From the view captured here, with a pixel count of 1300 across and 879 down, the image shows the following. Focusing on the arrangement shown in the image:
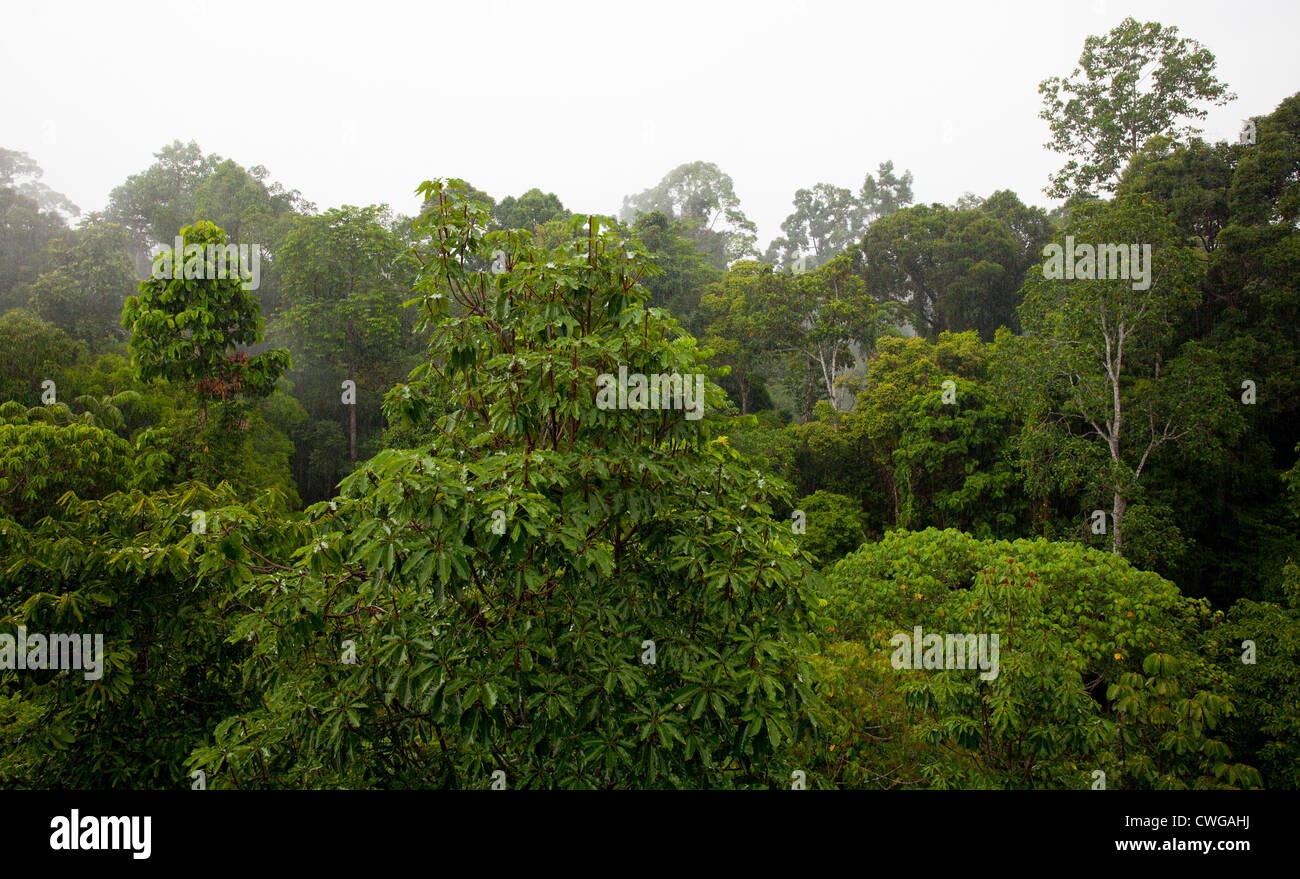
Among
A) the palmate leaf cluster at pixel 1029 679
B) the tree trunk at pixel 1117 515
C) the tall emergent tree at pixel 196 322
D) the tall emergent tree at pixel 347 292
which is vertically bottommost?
the palmate leaf cluster at pixel 1029 679

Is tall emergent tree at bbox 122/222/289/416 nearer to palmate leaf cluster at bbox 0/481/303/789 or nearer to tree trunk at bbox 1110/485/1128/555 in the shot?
palmate leaf cluster at bbox 0/481/303/789

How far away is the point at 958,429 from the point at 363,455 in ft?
61.4

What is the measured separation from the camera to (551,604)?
3.75 meters

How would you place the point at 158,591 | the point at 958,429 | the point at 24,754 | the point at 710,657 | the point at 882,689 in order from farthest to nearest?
the point at 958,429, the point at 882,689, the point at 158,591, the point at 24,754, the point at 710,657

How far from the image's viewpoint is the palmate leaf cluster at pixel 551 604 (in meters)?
3.27

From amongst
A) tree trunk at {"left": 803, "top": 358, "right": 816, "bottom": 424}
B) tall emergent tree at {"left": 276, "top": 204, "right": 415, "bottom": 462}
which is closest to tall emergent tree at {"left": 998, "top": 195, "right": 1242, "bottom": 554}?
tree trunk at {"left": 803, "top": 358, "right": 816, "bottom": 424}

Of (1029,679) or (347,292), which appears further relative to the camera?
(347,292)

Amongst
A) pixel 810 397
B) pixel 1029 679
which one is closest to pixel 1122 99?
pixel 810 397

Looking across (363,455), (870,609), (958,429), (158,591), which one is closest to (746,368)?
(958,429)

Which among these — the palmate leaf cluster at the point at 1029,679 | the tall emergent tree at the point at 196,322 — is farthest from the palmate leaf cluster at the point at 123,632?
the tall emergent tree at the point at 196,322

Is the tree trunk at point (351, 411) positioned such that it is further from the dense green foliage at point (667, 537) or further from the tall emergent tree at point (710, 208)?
the tall emergent tree at point (710, 208)

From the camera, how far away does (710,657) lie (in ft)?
11.7

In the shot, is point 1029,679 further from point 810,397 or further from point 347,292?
point 347,292
